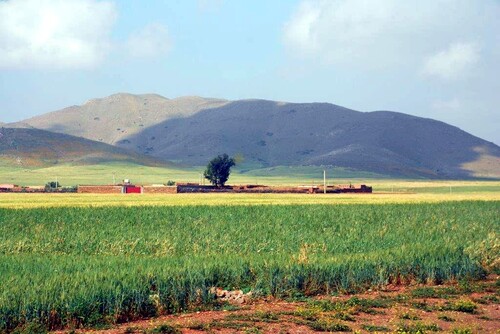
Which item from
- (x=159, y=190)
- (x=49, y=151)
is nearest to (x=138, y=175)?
(x=49, y=151)

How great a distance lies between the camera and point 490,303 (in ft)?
60.8

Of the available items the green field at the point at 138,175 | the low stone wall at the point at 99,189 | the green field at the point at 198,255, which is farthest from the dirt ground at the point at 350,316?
the green field at the point at 138,175

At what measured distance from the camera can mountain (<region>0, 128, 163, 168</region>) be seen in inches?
6629

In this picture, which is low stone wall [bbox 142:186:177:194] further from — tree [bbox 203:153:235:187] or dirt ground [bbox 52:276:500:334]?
dirt ground [bbox 52:276:500:334]

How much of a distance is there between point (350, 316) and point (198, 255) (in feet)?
22.3

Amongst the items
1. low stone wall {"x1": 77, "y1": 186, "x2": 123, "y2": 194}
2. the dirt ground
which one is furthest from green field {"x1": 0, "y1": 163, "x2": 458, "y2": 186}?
the dirt ground

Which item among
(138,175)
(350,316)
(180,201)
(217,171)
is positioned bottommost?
(350,316)

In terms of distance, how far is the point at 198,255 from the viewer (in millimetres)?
22125

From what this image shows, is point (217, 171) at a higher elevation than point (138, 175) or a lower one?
lower

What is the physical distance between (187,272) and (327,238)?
36.1 ft

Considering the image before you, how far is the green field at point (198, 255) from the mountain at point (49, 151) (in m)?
133

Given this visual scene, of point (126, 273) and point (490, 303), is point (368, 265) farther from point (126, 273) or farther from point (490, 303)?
point (126, 273)

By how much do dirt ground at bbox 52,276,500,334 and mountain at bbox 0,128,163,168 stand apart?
150m

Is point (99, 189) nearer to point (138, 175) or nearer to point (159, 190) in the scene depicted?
point (159, 190)
